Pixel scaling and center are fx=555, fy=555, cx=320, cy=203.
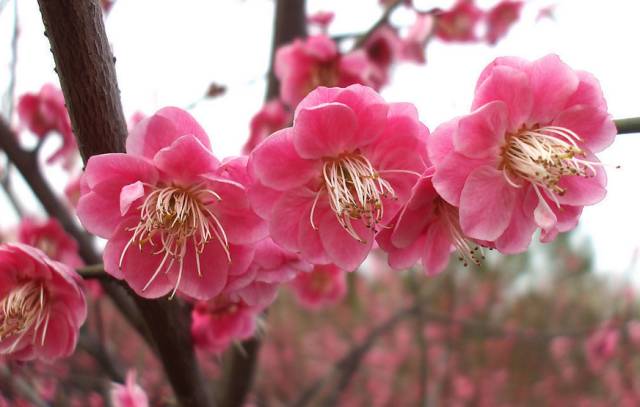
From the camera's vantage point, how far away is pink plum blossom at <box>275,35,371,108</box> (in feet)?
5.34

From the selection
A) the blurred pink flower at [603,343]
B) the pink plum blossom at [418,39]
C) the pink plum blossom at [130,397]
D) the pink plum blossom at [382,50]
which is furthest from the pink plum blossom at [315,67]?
the blurred pink flower at [603,343]

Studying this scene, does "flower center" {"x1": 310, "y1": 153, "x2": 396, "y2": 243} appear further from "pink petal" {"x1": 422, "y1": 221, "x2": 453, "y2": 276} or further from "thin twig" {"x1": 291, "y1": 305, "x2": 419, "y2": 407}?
"thin twig" {"x1": 291, "y1": 305, "x2": 419, "y2": 407}

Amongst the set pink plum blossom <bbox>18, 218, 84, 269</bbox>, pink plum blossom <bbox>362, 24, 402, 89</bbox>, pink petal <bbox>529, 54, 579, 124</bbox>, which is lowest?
pink plum blossom <bbox>18, 218, 84, 269</bbox>

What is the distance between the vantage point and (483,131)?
2.52ft

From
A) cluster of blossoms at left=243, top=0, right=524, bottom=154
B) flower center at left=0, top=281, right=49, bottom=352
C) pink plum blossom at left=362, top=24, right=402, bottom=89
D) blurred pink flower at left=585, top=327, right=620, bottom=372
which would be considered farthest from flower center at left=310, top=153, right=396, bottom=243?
blurred pink flower at left=585, top=327, right=620, bottom=372

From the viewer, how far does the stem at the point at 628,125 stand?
702 mm

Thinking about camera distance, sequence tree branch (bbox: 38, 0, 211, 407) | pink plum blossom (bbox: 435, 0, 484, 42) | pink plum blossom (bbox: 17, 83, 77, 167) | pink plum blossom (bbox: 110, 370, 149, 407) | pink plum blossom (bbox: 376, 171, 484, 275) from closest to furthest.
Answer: tree branch (bbox: 38, 0, 211, 407), pink plum blossom (bbox: 376, 171, 484, 275), pink plum blossom (bbox: 110, 370, 149, 407), pink plum blossom (bbox: 17, 83, 77, 167), pink plum blossom (bbox: 435, 0, 484, 42)

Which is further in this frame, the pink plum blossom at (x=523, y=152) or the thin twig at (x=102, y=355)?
the thin twig at (x=102, y=355)

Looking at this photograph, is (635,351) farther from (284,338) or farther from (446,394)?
(284,338)

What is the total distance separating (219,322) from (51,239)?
2.11ft

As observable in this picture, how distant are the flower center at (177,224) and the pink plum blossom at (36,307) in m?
0.13

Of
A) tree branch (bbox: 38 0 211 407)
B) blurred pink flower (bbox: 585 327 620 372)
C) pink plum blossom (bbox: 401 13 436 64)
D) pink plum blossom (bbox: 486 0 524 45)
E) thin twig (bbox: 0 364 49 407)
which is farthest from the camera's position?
blurred pink flower (bbox: 585 327 620 372)

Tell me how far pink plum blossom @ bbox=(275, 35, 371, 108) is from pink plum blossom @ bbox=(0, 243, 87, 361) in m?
1.00

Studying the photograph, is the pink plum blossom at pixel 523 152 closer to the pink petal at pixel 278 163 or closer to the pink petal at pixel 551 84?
the pink petal at pixel 551 84
